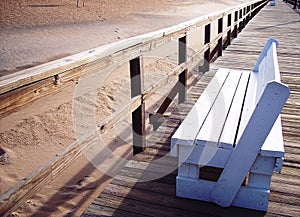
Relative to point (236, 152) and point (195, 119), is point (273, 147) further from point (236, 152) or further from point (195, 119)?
point (195, 119)

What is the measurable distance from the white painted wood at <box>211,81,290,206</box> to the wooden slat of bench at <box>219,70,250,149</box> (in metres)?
0.09

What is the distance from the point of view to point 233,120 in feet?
8.00

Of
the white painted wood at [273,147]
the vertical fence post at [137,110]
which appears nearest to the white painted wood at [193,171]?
the white painted wood at [273,147]

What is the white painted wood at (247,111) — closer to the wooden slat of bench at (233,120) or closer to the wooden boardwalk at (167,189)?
the wooden slat of bench at (233,120)

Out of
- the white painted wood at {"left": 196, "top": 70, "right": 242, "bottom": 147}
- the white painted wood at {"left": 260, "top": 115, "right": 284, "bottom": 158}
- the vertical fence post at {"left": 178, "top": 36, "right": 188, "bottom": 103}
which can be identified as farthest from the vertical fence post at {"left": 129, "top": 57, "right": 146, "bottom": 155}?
the vertical fence post at {"left": 178, "top": 36, "right": 188, "bottom": 103}

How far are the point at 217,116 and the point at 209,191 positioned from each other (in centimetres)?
57

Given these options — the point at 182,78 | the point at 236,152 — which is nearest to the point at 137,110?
the point at 236,152

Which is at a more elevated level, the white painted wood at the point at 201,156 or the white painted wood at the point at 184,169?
the white painted wood at the point at 201,156

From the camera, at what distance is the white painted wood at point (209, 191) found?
212 centimetres

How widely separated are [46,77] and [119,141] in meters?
4.54

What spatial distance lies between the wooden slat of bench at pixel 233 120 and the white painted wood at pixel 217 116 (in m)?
0.03

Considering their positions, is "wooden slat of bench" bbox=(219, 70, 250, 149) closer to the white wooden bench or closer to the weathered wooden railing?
the white wooden bench

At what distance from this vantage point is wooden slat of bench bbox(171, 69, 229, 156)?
6.99ft

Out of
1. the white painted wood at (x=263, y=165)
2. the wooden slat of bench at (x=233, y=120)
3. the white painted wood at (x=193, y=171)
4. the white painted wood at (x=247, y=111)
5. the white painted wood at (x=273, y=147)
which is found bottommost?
the white painted wood at (x=193, y=171)
